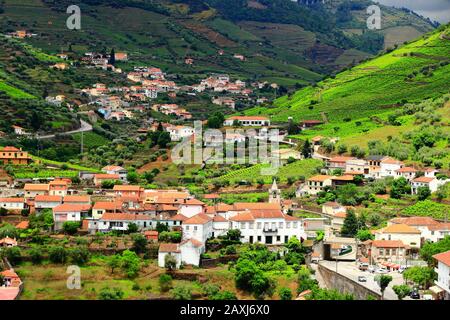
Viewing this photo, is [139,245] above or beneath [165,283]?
above

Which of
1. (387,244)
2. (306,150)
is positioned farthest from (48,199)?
(306,150)

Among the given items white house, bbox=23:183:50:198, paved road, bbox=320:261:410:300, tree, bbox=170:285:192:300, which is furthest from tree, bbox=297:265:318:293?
white house, bbox=23:183:50:198

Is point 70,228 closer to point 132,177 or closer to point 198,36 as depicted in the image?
point 132,177

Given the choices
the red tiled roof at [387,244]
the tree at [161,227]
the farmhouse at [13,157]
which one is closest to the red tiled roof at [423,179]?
the red tiled roof at [387,244]

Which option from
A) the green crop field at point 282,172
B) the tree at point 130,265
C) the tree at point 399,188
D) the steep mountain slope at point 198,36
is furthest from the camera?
the steep mountain slope at point 198,36

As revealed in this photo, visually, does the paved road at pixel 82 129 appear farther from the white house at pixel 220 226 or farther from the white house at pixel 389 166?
the white house at pixel 220 226

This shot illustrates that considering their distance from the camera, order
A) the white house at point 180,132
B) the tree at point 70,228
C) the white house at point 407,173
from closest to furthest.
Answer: the tree at point 70,228
the white house at point 407,173
the white house at point 180,132

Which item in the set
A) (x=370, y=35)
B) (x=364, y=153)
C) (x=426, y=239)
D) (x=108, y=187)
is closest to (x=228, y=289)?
(x=426, y=239)
